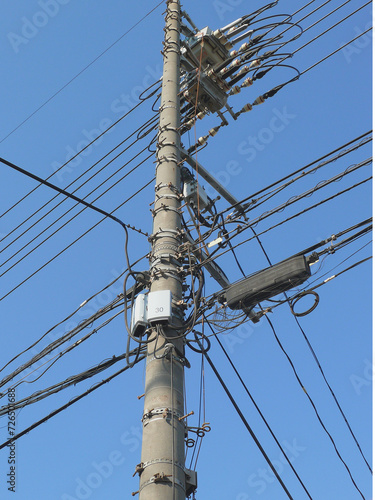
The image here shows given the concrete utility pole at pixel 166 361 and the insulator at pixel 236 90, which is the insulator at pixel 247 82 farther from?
the concrete utility pole at pixel 166 361

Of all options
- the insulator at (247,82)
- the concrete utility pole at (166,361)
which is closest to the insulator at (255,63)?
the insulator at (247,82)

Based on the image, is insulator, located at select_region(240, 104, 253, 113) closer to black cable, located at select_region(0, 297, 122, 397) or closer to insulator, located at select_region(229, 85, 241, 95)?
insulator, located at select_region(229, 85, 241, 95)

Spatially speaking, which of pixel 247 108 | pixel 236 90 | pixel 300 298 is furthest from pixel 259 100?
pixel 300 298

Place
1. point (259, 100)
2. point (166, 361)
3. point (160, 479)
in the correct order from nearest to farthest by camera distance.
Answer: point (160, 479) → point (166, 361) → point (259, 100)

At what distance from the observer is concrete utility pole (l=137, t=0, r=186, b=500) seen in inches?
188

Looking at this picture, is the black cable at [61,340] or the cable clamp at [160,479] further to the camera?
the black cable at [61,340]

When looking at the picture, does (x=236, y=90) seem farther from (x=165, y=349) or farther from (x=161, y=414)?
(x=161, y=414)

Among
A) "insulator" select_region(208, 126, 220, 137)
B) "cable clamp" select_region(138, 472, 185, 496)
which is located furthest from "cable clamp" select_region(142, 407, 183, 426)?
"insulator" select_region(208, 126, 220, 137)

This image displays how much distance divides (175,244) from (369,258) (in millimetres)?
2052

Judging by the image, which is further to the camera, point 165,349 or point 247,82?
point 247,82

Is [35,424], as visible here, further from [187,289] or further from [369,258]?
[369,258]

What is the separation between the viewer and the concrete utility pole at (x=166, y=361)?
4.77 m

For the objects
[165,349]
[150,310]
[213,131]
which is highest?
[213,131]

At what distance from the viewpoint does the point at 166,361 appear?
18.1 feet
